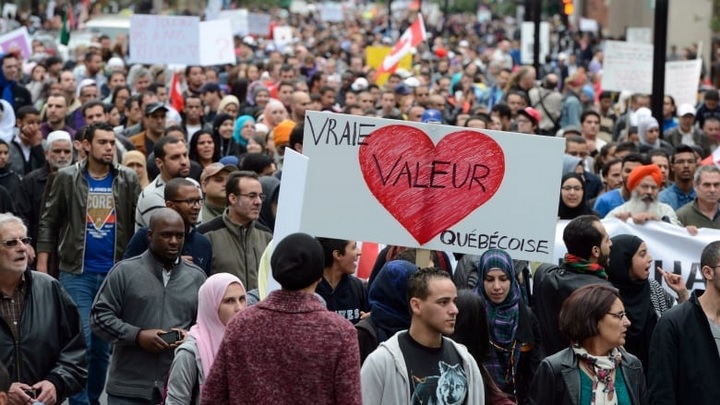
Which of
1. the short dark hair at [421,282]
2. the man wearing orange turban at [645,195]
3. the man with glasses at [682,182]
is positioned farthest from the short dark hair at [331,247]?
the man with glasses at [682,182]

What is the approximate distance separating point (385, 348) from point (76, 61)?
1953 centimetres

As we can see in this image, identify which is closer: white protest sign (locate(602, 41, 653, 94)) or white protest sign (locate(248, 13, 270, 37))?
white protest sign (locate(602, 41, 653, 94))

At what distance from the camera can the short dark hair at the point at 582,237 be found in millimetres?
7797

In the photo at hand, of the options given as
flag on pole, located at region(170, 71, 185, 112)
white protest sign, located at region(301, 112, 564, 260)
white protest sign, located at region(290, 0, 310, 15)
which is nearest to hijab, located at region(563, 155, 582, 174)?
white protest sign, located at region(301, 112, 564, 260)

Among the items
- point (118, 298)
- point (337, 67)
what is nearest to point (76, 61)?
point (337, 67)

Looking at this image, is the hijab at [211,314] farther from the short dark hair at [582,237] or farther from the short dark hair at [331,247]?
the short dark hair at [582,237]

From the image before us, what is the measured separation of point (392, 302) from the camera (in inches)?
265

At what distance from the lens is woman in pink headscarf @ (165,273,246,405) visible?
6191 mm

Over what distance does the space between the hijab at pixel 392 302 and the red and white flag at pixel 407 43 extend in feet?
53.6

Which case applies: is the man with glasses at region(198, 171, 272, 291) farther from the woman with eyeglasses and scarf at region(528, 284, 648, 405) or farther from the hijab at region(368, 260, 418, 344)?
the woman with eyeglasses and scarf at region(528, 284, 648, 405)

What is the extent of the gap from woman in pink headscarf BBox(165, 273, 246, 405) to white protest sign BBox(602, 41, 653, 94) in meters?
13.2

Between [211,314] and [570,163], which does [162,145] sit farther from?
[211,314]

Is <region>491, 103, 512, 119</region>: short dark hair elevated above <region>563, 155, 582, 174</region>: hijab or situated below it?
above

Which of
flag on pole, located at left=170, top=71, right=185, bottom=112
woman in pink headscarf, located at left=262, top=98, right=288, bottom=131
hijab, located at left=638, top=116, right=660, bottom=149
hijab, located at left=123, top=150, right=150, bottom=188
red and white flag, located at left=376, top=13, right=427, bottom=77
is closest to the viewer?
hijab, located at left=123, top=150, right=150, bottom=188
